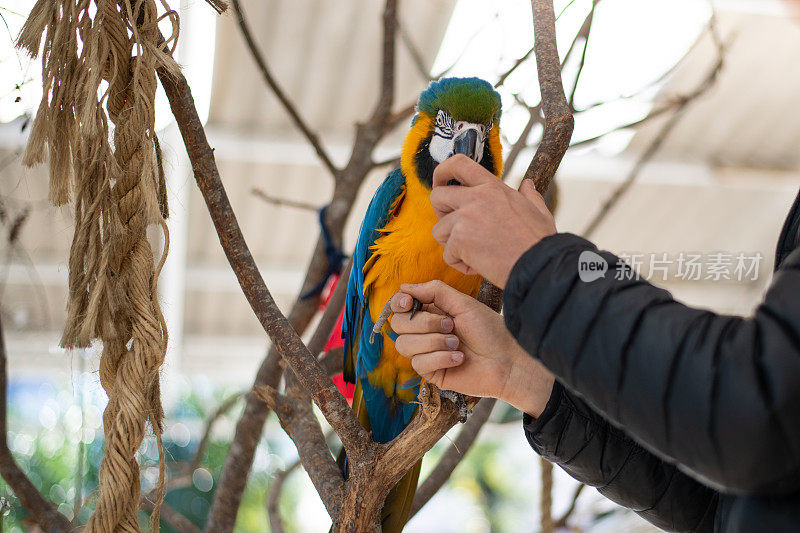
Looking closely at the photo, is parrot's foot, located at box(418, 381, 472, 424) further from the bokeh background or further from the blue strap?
the bokeh background

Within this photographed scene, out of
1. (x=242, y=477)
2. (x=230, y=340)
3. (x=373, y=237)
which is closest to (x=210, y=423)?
(x=242, y=477)

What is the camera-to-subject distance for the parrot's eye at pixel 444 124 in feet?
3.17

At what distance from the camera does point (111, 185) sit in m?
0.61

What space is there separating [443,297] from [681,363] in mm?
310

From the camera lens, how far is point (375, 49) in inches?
149

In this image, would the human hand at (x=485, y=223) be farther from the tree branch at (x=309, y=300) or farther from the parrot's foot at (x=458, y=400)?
the tree branch at (x=309, y=300)

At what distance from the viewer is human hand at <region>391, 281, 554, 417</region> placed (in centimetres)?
68

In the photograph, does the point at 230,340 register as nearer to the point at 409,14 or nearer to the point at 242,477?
the point at 409,14

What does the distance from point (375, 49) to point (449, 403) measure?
134 inches

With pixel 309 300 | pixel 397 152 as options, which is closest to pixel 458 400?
pixel 309 300

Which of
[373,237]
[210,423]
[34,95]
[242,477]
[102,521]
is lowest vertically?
[210,423]

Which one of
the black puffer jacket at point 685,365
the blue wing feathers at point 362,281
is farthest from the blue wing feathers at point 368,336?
the black puffer jacket at point 685,365

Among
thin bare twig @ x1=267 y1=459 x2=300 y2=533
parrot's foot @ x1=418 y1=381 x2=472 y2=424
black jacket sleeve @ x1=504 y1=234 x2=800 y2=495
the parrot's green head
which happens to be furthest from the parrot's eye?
thin bare twig @ x1=267 y1=459 x2=300 y2=533

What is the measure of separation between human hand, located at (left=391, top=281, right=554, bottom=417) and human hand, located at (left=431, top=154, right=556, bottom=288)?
0.11 metres
